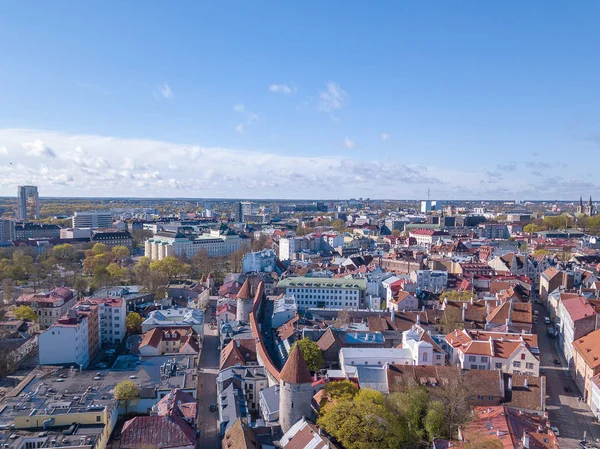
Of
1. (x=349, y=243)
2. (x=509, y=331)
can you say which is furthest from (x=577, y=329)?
(x=349, y=243)

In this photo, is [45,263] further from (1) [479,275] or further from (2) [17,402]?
(1) [479,275]

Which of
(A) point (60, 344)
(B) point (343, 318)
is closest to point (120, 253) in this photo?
(A) point (60, 344)

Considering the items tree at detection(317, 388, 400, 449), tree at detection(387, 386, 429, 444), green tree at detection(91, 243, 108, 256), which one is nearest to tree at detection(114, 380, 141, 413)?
tree at detection(317, 388, 400, 449)

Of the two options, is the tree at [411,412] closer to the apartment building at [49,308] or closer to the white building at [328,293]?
the white building at [328,293]

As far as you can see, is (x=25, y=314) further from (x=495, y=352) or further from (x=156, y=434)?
(x=495, y=352)

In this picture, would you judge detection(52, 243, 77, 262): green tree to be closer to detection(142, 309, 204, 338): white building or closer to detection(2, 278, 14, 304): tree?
detection(2, 278, 14, 304): tree
